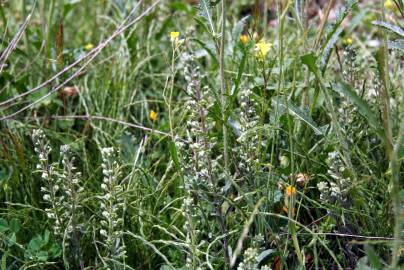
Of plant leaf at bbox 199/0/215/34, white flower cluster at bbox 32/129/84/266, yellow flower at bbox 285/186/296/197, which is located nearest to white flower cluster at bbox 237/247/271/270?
yellow flower at bbox 285/186/296/197

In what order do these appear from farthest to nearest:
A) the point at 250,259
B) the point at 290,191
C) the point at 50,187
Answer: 1. the point at 50,187
2. the point at 290,191
3. the point at 250,259

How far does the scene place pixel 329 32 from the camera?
5.40ft

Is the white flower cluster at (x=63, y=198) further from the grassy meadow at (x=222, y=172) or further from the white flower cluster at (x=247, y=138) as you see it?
the white flower cluster at (x=247, y=138)

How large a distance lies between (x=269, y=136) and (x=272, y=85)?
12.8 inches

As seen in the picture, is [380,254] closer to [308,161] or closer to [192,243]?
[308,161]

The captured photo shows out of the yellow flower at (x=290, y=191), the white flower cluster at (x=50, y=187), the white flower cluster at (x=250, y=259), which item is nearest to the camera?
the white flower cluster at (x=250, y=259)

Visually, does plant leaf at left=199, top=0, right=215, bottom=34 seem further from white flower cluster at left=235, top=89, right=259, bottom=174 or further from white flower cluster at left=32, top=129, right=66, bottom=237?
white flower cluster at left=32, top=129, right=66, bottom=237

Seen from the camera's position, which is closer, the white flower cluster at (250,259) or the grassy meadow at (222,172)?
the white flower cluster at (250,259)

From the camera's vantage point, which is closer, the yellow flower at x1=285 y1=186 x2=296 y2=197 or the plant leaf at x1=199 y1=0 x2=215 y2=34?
the yellow flower at x1=285 y1=186 x2=296 y2=197

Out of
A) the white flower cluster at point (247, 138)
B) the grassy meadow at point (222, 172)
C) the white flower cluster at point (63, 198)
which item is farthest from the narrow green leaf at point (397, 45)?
the white flower cluster at point (63, 198)

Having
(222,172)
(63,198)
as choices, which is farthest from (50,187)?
(222,172)

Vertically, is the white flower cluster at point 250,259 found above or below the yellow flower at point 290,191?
below

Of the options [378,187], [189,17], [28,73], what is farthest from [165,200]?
[189,17]

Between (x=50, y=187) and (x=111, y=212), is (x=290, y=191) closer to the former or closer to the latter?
(x=111, y=212)
